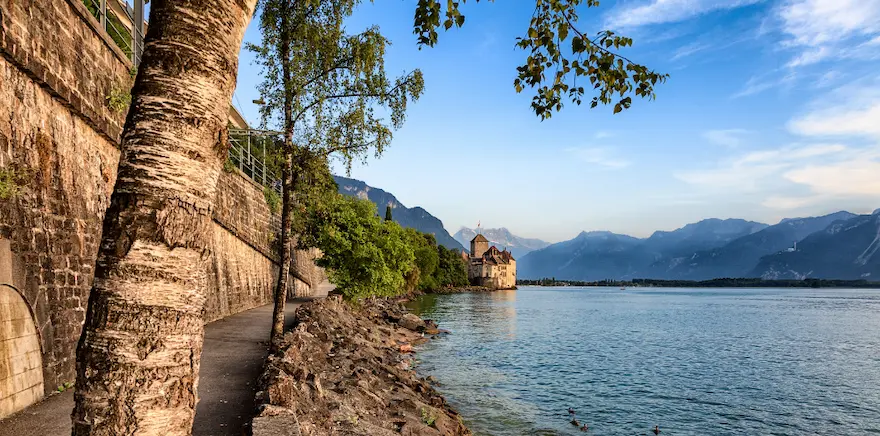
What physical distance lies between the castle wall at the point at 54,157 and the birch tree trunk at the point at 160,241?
786 cm

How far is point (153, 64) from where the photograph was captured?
10.9 ft

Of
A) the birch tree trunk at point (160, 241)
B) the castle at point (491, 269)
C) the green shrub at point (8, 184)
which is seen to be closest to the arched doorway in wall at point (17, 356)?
the green shrub at point (8, 184)

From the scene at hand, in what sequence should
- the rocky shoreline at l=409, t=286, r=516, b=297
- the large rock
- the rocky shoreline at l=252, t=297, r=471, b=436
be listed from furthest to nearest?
the rocky shoreline at l=409, t=286, r=516, b=297 → the large rock → the rocky shoreline at l=252, t=297, r=471, b=436

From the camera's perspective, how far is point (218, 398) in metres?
10.6

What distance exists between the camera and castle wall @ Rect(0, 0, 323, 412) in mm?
9531

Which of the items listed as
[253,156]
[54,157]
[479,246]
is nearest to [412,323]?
[253,156]

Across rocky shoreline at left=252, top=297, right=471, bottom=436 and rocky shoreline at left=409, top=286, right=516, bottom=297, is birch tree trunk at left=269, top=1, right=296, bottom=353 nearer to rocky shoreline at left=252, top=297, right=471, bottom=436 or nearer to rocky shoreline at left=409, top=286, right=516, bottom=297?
rocky shoreline at left=252, top=297, right=471, bottom=436

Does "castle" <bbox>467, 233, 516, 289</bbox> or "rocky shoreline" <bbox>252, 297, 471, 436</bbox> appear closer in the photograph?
"rocky shoreline" <bbox>252, 297, 471, 436</bbox>

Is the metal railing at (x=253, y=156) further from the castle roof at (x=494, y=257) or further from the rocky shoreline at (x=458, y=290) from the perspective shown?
the castle roof at (x=494, y=257)

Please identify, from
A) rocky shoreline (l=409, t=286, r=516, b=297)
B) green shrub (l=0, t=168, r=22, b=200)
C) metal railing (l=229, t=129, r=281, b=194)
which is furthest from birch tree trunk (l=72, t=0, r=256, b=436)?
rocky shoreline (l=409, t=286, r=516, b=297)

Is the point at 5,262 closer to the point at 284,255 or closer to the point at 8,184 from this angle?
the point at 8,184

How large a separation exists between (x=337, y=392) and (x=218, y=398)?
145 inches

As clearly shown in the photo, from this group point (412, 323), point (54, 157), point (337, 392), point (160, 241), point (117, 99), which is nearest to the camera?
point (160, 241)

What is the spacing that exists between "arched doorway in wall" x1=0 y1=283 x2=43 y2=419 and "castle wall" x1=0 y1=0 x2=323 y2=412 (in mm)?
115
